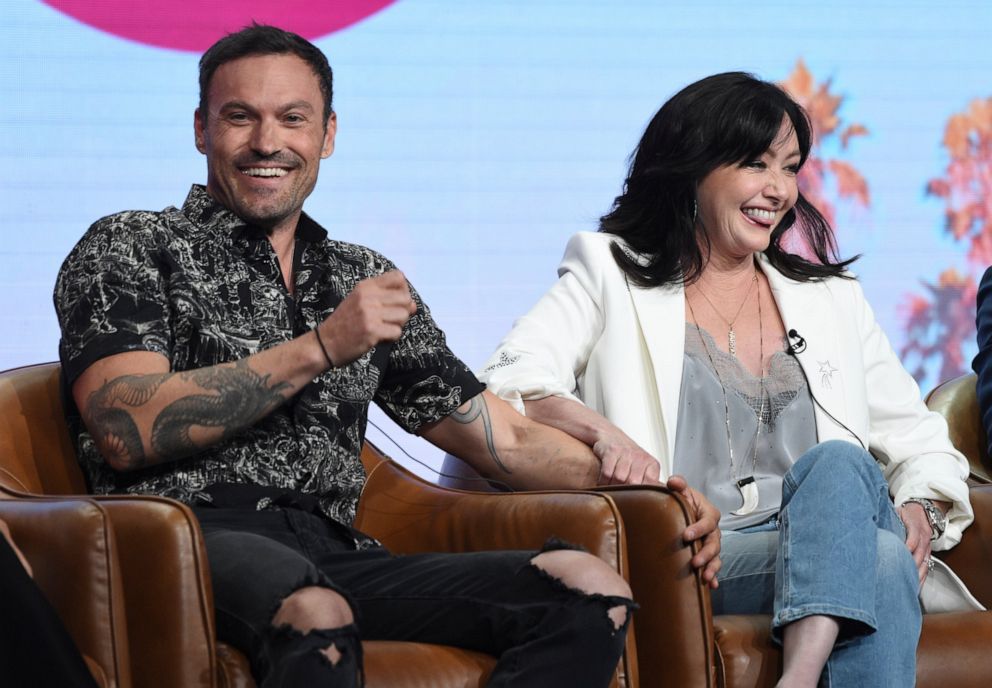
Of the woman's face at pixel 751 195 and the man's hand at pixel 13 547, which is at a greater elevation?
the woman's face at pixel 751 195

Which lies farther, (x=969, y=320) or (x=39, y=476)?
(x=969, y=320)

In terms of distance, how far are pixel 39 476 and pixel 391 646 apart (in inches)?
25.8

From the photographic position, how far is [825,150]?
328 centimetres

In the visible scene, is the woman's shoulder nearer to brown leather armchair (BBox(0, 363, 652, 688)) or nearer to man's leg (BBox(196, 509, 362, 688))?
brown leather armchair (BBox(0, 363, 652, 688))

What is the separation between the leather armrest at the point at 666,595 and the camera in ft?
6.23

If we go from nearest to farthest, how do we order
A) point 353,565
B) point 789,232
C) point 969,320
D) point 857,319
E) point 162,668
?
point 162,668, point 353,565, point 857,319, point 789,232, point 969,320

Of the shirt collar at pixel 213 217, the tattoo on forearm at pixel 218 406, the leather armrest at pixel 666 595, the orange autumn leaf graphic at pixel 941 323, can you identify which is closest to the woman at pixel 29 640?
the tattoo on forearm at pixel 218 406

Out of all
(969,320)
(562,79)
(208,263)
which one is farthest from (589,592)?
(969,320)

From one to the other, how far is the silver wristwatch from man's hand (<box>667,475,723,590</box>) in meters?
0.49

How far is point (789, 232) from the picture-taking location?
2.91 meters

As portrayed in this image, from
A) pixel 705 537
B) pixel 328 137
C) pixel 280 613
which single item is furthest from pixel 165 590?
pixel 328 137

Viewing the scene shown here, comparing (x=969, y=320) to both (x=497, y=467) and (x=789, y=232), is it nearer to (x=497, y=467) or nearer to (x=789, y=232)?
(x=789, y=232)

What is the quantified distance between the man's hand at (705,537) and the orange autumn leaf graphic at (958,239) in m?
1.55

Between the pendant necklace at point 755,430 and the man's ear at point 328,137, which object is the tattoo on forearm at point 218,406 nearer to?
the man's ear at point 328,137
